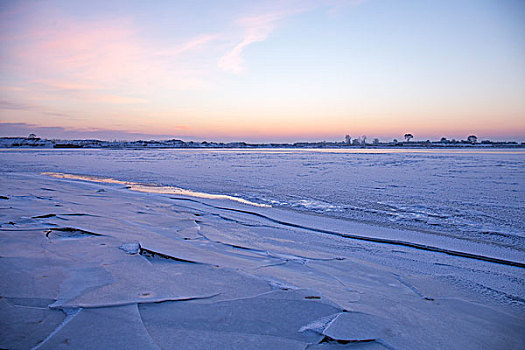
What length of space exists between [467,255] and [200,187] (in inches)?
220

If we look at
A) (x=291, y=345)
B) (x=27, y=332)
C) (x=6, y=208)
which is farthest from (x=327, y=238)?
(x=6, y=208)

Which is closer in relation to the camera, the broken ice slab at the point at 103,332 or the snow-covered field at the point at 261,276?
Answer: the broken ice slab at the point at 103,332

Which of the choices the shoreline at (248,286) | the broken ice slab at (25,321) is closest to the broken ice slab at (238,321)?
the shoreline at (248,286)

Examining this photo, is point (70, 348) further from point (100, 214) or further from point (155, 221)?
point (100, 214)

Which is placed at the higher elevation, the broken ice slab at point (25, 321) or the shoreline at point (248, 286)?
the broken ice slab at point (25, 321)

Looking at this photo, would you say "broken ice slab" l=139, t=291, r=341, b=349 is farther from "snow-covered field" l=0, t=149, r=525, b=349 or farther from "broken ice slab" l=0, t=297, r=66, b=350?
"broken ice slab" l=0, t=297, r=66, b=350

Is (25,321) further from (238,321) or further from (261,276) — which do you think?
(261,276)

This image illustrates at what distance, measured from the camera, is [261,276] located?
2.27 metres

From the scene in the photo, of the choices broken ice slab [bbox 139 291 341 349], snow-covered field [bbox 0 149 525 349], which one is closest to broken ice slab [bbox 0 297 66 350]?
snow-covered field [bbox 0 149 525 349]

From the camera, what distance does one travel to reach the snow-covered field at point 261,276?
1531 mm

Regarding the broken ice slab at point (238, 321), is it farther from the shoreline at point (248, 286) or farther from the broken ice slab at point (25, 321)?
the broken ice slab at point (25, 321)

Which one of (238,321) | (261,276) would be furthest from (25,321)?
(261,276)

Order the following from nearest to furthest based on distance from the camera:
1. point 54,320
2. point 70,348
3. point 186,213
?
point 70,348
point 54,320
point 186,213

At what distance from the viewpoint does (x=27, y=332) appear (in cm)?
144
